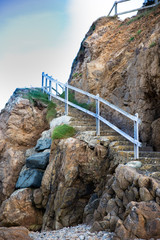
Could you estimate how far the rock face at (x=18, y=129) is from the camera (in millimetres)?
10141

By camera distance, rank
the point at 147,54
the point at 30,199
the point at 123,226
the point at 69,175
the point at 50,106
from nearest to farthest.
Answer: the point at 123,226 → the point at 69,175 → the point at 147,54 → the point at 30,199 → the point at 50,106

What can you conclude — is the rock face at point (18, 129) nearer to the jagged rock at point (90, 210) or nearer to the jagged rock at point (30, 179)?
the jagged rock at point (30, 179)

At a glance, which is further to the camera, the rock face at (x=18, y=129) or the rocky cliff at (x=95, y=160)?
the rock face at (x=18, y=129)

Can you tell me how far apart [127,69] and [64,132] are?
349 centimetres

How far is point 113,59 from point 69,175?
18.7ft

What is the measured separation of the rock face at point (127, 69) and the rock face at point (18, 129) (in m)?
2.49

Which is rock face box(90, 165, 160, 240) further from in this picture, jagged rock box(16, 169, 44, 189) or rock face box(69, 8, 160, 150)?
jagged rock box(16, 169, 44, 189)

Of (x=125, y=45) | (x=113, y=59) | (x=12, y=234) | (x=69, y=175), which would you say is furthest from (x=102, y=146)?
(x=125, y=45)

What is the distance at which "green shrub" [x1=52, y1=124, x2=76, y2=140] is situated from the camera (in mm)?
7770

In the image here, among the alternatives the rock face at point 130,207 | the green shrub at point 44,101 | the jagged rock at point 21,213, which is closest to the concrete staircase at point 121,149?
the rock face at point 130,207

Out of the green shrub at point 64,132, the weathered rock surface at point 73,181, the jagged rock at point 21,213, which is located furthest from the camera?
the green shrub at point 64,132

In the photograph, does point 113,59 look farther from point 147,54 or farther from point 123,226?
point 123,226

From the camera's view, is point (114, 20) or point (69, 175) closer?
point (69, 175)

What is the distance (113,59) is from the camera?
10062mm
